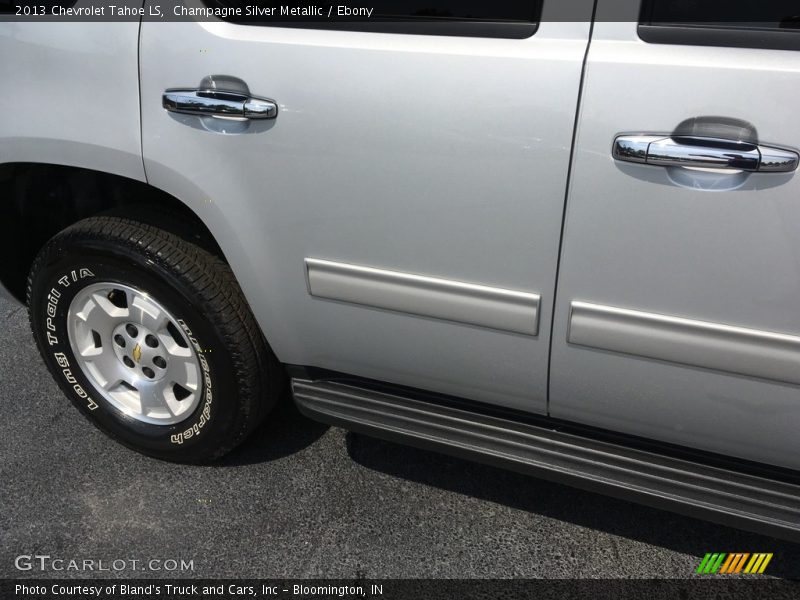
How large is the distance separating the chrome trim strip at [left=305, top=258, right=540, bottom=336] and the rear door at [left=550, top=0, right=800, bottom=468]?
0.33 ft

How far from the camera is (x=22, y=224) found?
2492 mm

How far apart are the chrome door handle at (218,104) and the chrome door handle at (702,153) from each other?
796 mm

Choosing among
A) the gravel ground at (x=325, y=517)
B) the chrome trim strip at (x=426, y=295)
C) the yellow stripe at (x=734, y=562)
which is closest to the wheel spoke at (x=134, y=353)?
the gravel ground at (x=325, y=517)

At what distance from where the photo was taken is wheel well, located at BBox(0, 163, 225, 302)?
2154mm

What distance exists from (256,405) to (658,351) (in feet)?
3.79

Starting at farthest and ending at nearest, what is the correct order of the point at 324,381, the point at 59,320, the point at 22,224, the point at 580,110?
the point at 22,224, the point at 59,320, the point at 324,381, the point at 580,110

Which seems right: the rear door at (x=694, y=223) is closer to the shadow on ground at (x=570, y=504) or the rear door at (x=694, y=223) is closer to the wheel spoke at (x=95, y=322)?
the shadow on ground at (x=570, y=504)

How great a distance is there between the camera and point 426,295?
1850mm

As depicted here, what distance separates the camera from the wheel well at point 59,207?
2.15 metres

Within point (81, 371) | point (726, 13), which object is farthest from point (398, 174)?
point (81, 371)

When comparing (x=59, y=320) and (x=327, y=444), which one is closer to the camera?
(x=59, y=320)

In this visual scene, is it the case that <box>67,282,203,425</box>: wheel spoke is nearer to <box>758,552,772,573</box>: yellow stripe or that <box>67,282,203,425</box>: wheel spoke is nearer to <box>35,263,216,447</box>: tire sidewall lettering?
<box>35,263,216,447</box>: tire sidewall lettering

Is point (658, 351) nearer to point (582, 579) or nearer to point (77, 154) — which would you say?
point (582, 579)

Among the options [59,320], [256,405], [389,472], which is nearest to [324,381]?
[256,405]
